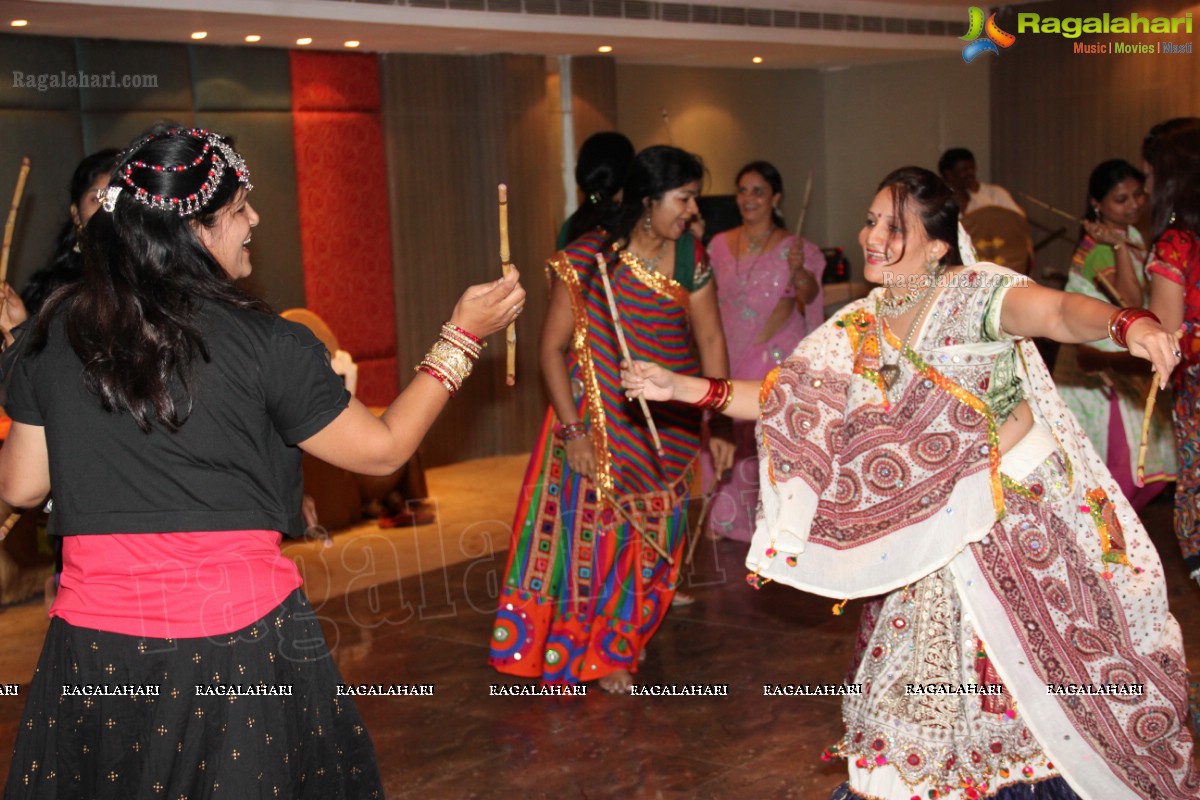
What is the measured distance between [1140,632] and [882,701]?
0.52 m

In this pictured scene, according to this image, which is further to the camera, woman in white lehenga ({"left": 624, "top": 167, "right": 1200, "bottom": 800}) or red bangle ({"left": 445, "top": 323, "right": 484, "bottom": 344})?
woman in white lehenga ({"left": 624, "top": 167, "right": 1200, "bottom": 800})

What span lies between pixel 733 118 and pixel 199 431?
773 centimetres

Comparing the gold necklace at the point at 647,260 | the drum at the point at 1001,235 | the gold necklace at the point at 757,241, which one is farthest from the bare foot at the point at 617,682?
the drum at the point at 1001,235

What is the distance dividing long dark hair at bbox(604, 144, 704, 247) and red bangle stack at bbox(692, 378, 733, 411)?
1.08 m

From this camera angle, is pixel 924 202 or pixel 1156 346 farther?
pixel 924 202

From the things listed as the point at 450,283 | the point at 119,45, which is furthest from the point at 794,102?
the point at 119,45

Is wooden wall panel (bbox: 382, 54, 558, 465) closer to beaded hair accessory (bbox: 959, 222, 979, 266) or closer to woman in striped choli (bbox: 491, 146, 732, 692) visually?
woman in striped choli (bbox: 491, 146, 732, 692)

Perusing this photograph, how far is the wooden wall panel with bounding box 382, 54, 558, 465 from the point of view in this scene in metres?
6.88

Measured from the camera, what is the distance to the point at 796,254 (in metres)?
5.48

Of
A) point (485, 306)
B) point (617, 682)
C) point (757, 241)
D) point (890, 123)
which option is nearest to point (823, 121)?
point (890, 123)

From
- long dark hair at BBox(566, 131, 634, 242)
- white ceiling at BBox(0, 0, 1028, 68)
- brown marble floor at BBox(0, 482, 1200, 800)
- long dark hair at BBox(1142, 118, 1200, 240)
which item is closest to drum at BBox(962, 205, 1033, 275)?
white ceiling at BBox(0, 0, 1028, 68)

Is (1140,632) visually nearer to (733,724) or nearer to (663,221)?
(733,724)

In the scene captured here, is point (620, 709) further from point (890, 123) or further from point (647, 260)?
point (890, 123)

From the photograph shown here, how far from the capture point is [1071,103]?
8.34 metres
